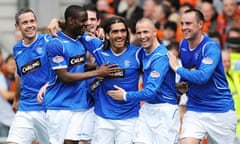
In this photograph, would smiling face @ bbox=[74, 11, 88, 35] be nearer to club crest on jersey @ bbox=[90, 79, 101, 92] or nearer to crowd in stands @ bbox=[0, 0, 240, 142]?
club crest on jersey @ bbox=[90, 79, 101, 92]

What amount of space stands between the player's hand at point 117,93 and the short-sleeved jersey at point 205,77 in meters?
0.76

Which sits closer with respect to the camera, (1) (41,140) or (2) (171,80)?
(2) (171,80)

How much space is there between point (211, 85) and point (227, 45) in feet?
15.1

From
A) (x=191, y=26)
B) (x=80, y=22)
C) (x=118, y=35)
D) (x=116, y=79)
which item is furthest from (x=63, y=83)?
(x=191, y=26)

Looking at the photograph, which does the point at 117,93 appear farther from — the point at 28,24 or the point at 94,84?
the point at 28,24

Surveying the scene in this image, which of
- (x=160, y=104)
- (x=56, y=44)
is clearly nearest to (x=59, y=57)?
(x=56, y=44)

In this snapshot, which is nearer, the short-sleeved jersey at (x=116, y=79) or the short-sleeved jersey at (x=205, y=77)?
the short-sleeved jersey at (x=205, y=77)

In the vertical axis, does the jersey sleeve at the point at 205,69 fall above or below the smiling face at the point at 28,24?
below

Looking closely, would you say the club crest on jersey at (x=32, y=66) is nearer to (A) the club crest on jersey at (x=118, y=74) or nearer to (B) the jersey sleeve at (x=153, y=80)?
(A) the club crest on jersey at (x=118, y=74)

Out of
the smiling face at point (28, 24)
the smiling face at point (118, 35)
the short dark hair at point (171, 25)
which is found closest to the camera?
the smiling face at point (118, 35)

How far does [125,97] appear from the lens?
14.8m

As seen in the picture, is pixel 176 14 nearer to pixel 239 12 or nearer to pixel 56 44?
pixel 239 12

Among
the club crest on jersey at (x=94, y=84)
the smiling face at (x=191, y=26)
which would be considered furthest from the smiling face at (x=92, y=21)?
the smiling face at (x=191, y=26)

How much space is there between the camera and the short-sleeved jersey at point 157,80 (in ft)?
48.0
